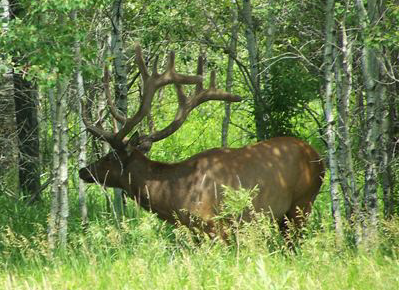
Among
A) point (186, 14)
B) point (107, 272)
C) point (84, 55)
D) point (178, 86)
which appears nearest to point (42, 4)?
point (84, 55)

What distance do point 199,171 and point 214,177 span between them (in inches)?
8.3

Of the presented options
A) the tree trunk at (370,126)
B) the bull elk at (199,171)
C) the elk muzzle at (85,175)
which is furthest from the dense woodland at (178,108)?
the elk muzzle at (85,175)

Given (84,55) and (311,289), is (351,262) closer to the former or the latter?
(311,289)

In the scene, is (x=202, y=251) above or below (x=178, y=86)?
below

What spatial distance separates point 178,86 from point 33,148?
3.15 m

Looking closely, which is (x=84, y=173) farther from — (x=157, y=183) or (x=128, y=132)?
(x=157, y=183)

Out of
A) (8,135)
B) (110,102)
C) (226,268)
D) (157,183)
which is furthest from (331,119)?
(8,135)

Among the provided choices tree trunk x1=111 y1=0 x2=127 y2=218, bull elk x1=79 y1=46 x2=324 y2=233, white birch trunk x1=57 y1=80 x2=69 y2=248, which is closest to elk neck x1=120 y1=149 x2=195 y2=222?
bull elk x1=79 y1=46 x2=324 y2=233

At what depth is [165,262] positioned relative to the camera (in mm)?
8062

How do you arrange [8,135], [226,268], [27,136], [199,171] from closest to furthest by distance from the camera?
[226,268], [199,171], [27,136], [8,135]

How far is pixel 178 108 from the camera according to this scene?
10430 mm

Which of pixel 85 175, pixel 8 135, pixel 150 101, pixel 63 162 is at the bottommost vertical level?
pixel 85 175

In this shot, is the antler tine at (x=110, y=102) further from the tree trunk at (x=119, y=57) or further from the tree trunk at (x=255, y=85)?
the tree trunk at (x=255, y=85)

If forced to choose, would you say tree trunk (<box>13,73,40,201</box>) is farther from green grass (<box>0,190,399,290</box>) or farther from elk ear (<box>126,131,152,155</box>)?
green grass (<box>0,190,399,290</box>)
